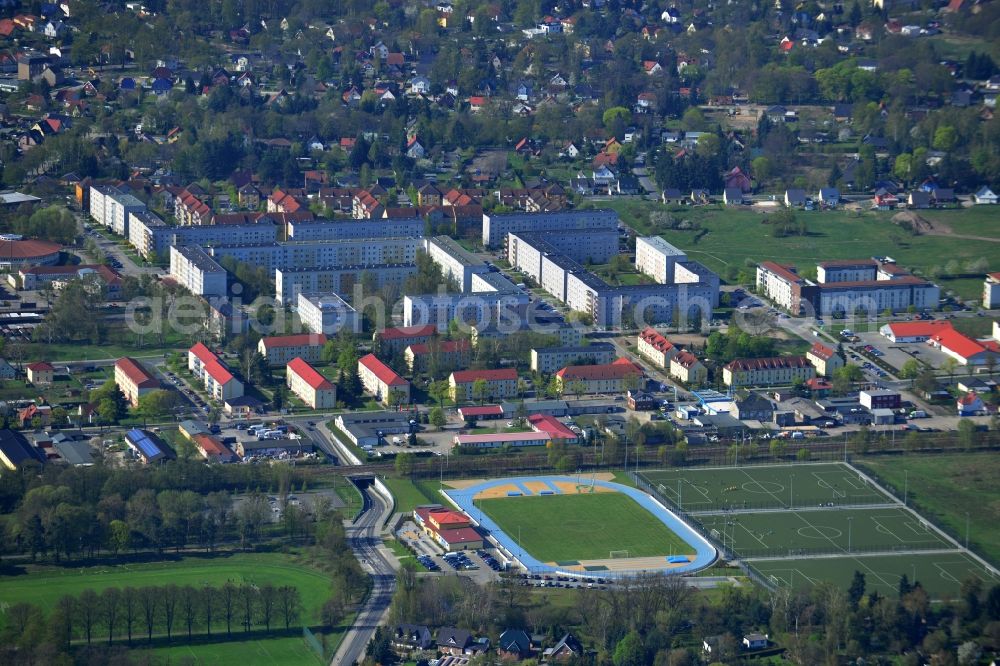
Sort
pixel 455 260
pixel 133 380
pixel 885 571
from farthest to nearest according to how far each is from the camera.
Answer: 1. pixel 455 260
2. pixel 133 380
3. pixel 885 571

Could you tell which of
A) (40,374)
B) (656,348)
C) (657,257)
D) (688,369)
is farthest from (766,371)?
(40,374)

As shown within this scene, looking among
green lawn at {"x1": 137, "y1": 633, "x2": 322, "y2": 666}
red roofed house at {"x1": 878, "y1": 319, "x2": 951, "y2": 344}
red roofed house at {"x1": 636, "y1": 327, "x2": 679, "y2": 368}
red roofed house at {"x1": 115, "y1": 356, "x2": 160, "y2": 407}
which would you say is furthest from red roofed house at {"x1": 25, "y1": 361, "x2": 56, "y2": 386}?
red roofed house at {"x1": 878, "y1": 319, "x2": 951, "y2": 344}

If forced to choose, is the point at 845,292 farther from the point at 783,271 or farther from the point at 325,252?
the point at 325,252

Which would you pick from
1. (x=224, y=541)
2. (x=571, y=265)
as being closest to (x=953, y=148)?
(x=571, y=265)

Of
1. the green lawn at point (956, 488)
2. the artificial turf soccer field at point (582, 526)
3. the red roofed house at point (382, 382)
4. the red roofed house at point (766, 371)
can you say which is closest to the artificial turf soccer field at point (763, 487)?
the green lawn at point (956, 488)

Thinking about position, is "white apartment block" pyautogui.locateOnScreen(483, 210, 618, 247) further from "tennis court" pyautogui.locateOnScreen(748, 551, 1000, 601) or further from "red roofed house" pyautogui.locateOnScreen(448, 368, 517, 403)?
"tennis court" pyautogui.locateOnScreen(748, 551, 1000, 601)
